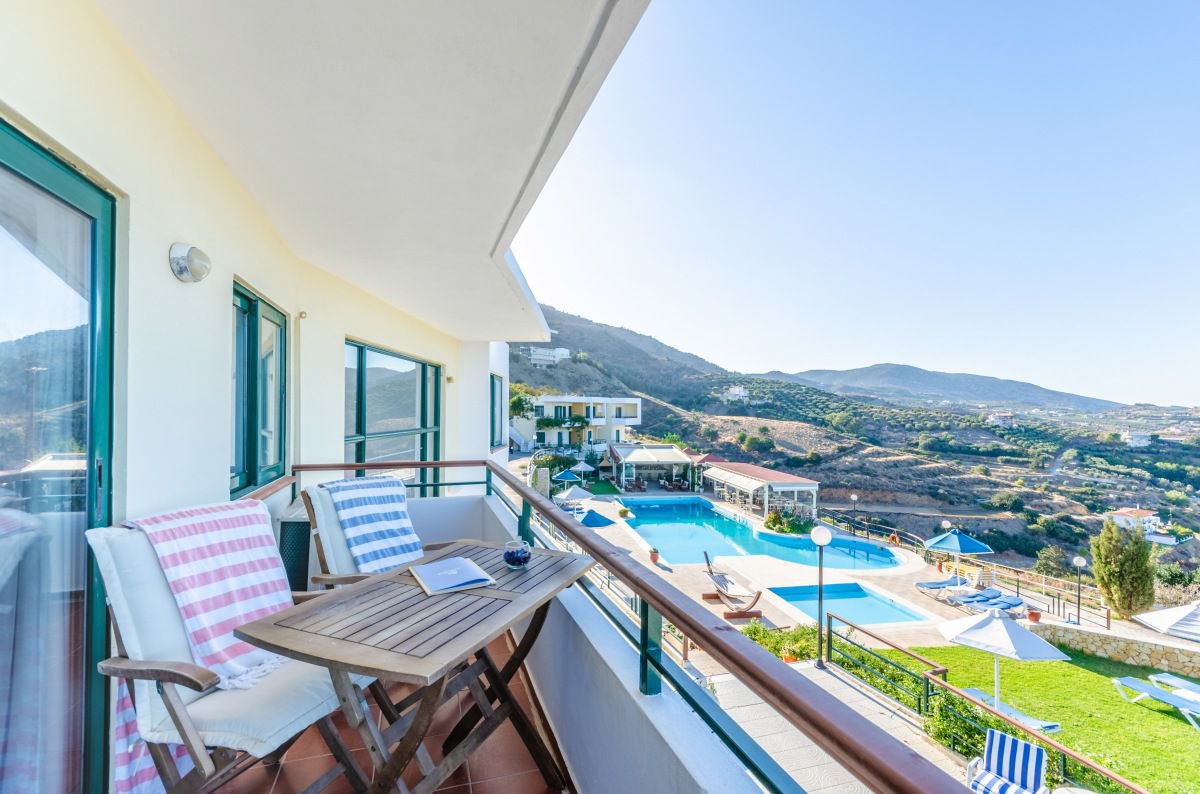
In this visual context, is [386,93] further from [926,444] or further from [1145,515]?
[926,444]

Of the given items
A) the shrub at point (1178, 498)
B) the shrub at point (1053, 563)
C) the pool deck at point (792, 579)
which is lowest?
the shrub at point (1053, 563)

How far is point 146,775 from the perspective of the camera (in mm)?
1764

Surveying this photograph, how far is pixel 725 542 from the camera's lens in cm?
1847

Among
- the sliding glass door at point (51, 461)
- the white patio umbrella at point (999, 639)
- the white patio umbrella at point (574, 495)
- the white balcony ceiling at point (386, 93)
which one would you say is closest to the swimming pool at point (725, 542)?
the white patio umbrella at point (574, 495)

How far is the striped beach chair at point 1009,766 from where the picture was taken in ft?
18.7

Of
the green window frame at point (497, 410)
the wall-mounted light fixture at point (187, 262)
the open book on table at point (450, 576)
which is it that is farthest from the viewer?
the green window frame at point (497, 410)

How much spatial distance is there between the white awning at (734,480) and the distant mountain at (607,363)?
1972 cm

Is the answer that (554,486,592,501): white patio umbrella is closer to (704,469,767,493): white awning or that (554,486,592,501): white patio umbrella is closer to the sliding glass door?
(704,469,767,493): white awning

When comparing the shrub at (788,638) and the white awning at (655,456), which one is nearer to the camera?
the shrub at (788,638)

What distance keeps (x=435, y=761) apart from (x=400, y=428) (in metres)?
4.98

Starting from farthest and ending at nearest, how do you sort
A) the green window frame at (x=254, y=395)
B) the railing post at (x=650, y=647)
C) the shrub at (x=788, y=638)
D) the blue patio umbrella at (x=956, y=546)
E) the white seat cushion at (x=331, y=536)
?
the blue patio umbrella at (x=956, y=546)
the shrub at (x=788, y=638)
the green window frame at (x=254, y=395)
the white seat cushion at (x=331, y=536)
the railing post at (x=650, y=647)

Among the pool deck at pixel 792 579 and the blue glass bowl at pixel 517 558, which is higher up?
the blue glass bowl at pixel 517 558

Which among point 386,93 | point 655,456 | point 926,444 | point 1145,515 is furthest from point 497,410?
point 926,444

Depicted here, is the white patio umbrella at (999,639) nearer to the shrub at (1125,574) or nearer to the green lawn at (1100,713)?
the green lawn at (1100,713)
